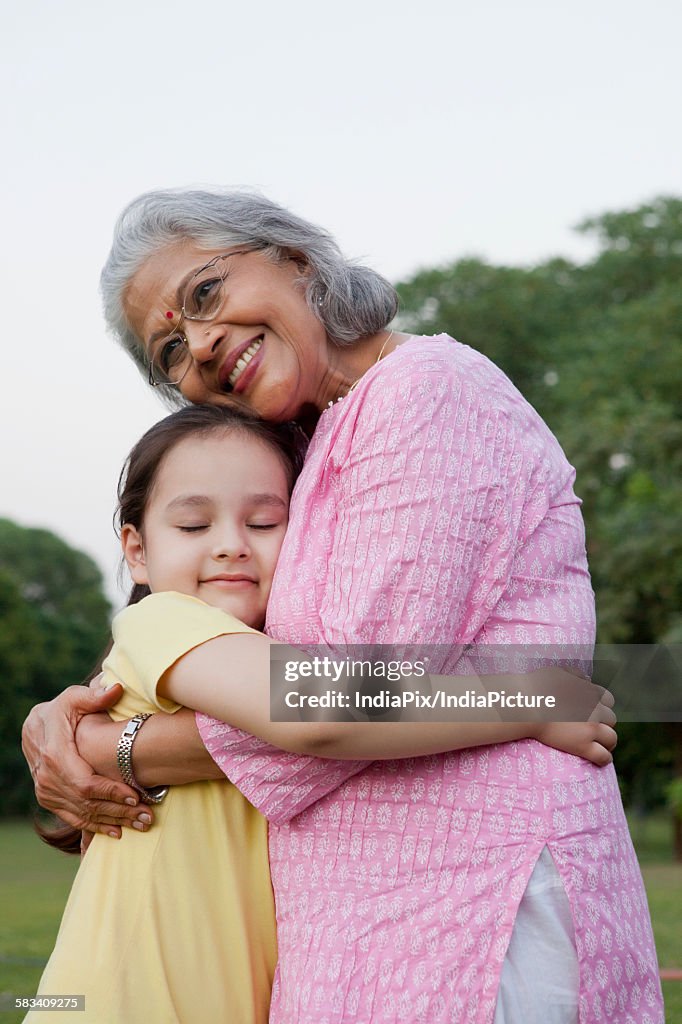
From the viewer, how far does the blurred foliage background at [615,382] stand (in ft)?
65.2

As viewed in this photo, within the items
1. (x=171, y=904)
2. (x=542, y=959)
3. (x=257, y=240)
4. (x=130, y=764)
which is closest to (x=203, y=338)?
(x=257, y=240)

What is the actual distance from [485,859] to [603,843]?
0.77ft

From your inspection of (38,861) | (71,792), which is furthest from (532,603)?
(38,861)

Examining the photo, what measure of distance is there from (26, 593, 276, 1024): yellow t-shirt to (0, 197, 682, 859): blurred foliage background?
1605 cm

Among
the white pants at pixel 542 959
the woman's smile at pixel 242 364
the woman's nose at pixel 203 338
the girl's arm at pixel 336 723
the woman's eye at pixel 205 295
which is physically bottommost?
the white pants at pixel 542 959

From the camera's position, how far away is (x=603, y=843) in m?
2.14

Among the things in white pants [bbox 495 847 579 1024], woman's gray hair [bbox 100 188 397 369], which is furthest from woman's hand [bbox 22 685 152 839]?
woman's gray hair [bbox 100 188 397 369]

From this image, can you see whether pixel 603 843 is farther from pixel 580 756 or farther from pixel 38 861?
pixel 38 861

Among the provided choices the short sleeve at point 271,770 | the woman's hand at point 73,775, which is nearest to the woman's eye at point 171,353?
the woman's hand at point 73,775

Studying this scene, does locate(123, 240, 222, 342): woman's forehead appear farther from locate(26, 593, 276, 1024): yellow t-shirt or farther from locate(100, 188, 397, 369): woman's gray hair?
locate(26, 593, 276, 1024): yellow t-shirt

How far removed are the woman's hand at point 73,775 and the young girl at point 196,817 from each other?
4cm

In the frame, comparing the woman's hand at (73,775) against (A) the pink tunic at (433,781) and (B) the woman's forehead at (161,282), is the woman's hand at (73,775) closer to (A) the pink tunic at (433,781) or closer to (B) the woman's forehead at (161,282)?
(A) the pink tunic at (433,781)

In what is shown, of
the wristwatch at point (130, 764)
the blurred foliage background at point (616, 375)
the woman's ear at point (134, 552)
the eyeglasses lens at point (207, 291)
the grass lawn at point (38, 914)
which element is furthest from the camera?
the blurred foliage background at point (616, 375)

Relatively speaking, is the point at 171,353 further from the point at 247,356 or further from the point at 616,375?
the point at 616,375
